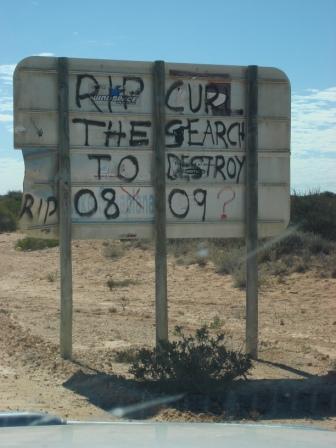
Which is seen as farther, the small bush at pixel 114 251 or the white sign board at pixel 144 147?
the small bush at pixel 114 251

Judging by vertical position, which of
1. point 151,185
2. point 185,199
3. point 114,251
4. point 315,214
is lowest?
point 114,251

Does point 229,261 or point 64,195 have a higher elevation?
point 64,195

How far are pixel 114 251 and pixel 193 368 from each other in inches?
680

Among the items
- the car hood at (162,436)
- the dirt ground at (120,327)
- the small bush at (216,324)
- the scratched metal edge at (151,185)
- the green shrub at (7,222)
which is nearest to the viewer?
the car hood at (162,436)

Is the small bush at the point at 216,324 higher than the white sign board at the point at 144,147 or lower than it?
lower

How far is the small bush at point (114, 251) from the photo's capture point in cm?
2416

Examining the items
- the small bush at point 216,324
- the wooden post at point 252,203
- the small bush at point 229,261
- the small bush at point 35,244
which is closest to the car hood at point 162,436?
the wooden post at point 252,203

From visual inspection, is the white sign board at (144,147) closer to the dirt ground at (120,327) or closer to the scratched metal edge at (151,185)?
the scratched metal edge at (151,185)

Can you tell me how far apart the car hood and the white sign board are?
223 inches

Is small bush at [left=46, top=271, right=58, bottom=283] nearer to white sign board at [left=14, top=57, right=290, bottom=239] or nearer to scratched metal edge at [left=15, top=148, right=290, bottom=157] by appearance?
white sign board at [left=14, top=57, right=290, bottom=239]

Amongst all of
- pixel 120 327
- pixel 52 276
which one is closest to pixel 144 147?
pixel 120 327

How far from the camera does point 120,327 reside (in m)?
11.5

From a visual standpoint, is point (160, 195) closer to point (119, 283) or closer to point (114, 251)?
point (119, 283)

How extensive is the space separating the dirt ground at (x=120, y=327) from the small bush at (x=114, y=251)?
4.73ft
